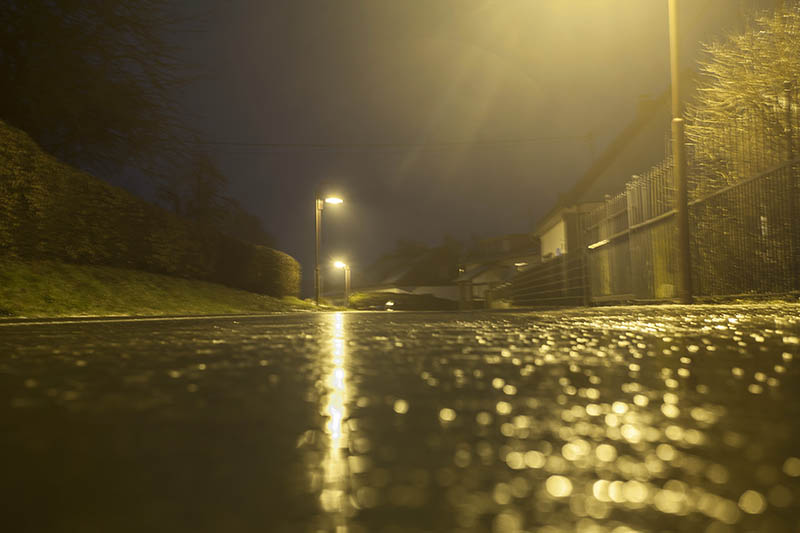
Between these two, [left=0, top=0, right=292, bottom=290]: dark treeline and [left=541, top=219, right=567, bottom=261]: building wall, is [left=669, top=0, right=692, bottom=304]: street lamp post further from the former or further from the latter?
[left=541, top=219, right=567, bottom=261]: building wall

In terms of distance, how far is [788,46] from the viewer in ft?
38.2

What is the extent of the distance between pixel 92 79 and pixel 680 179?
16673 millimetres

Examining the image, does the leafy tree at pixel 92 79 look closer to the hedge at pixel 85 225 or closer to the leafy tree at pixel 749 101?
the hedge at pixel 85 225

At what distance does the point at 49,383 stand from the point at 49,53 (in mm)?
19282

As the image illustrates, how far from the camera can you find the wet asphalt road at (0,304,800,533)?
520 mm

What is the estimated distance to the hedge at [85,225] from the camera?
13289 mm

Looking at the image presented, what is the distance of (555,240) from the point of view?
3728 cm

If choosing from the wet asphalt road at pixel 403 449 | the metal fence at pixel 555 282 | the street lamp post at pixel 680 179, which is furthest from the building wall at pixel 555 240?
the wet asphalt road at pixel 403 449

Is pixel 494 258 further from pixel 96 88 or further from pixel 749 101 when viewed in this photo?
pixel 749 101

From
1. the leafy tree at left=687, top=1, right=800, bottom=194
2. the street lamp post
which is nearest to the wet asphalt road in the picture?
the street lamp post

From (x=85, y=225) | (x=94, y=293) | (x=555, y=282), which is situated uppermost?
(x=85, y=225)

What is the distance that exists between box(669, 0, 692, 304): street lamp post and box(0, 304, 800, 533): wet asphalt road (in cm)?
956

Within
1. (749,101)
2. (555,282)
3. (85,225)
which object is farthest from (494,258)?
(749,101)

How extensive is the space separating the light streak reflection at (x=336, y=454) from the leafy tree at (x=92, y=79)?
19.4 metres
